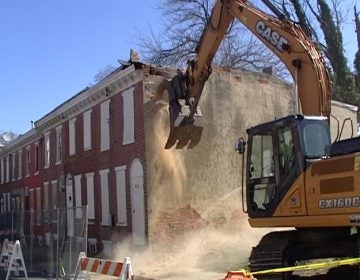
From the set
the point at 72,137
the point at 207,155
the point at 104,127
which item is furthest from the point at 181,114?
the point at 72,137

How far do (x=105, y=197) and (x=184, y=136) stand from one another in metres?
5.74

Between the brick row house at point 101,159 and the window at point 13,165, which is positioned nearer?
the brick row house at point 101,159

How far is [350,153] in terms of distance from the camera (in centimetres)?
1033

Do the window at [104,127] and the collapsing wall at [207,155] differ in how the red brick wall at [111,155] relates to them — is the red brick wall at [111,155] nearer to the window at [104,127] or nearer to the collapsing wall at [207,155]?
the window at [104,127]

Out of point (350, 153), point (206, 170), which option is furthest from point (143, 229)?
point (350, 153)

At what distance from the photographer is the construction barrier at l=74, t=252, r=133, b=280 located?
32.1 feet

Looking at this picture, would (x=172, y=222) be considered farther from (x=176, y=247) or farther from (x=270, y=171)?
(x=270, y=171)

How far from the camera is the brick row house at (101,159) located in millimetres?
21359

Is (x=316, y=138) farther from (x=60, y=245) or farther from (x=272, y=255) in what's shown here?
(x=60, y=245)

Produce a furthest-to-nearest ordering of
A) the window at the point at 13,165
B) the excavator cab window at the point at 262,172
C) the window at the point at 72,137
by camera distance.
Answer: the window at the point at 13,165 < the window at the point at 72,137 < the excavator cab window at the point at 262,172

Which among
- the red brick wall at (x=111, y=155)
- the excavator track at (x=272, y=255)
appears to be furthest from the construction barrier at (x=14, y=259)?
the excavator track at (x=272, y=255)

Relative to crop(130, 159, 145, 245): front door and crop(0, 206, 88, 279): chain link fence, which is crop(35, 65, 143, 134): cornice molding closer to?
crop(130, 159, 145, 245): front door

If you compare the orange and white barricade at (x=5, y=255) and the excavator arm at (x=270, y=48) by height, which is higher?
the excavator arm at (x=270, y=48)

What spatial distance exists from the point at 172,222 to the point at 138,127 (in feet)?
11.8
